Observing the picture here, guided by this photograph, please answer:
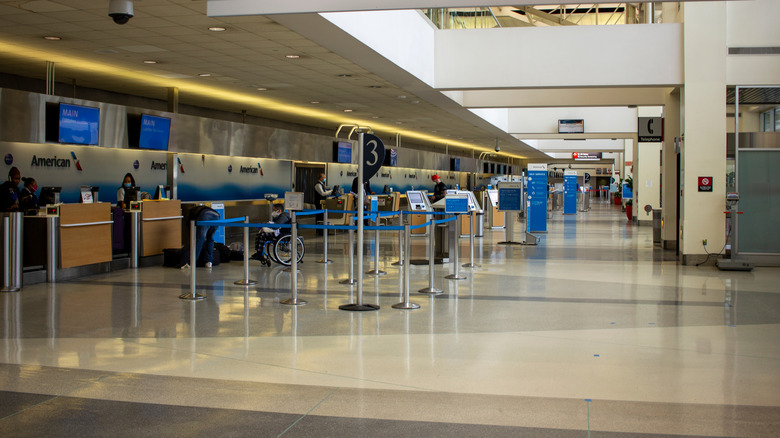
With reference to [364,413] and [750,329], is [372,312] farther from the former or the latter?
[750,329]

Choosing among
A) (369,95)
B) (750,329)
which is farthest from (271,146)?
(750,329)

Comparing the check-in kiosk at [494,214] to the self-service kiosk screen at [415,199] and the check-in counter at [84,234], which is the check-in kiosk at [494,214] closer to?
the self-service kiosk screen at [415,199]

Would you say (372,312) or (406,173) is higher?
(406,173)

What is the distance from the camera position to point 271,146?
17.6 metres

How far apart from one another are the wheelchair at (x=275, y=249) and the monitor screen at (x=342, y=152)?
893cm

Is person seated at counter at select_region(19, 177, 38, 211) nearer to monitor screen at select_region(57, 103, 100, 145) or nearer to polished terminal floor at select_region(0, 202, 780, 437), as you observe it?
monitor screen at select_region(57, 103, 100, 145)

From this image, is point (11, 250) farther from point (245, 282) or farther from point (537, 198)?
point (537, 198)

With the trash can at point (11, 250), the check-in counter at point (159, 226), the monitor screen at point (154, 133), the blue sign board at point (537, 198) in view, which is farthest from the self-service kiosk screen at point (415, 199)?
the blue sign board at point (537, 198)

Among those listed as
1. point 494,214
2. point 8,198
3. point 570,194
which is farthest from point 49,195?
point 570,194

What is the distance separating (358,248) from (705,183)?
24.5ft

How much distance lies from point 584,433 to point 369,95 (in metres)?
12.1

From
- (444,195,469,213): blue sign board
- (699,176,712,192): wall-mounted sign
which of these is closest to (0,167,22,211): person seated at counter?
(444,195,469,213): blue sign board

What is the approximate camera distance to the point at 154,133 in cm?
1288

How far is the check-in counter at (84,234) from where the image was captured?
9.62 m
